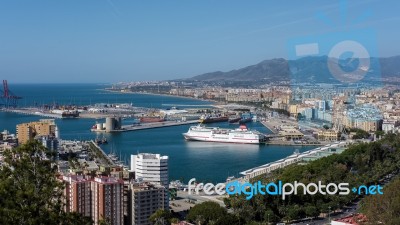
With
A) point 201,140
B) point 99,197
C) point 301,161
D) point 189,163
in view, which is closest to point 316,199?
point 99,197

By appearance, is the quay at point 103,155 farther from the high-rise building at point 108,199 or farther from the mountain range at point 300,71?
the high-rise building at point 108,199

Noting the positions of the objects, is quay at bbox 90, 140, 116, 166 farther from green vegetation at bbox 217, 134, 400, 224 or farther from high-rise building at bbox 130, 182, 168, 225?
high-rise building at bbox 130, 182, 168, 225

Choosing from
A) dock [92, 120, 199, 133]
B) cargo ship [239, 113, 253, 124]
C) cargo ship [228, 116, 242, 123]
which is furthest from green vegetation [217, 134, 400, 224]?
cargo ship [228, 116, 242, 123]

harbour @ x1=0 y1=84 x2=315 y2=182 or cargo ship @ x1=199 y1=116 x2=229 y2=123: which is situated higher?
cargo ship @ x1=199 y1=116 x2=229 y2=123

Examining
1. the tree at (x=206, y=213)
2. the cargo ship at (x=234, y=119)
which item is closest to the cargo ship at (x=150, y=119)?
the cargo ship at (x=234, y=119)

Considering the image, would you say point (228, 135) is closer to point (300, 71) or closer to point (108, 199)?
point (300, 71)

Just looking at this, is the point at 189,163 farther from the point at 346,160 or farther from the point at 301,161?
the point at 346,160
